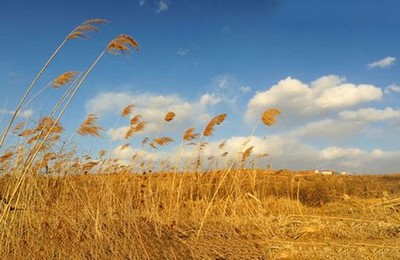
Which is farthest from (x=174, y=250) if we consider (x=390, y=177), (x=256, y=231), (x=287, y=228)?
(x=390, y=177)

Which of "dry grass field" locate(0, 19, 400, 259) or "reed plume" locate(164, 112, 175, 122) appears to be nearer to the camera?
"dry grass field" locate(0, 19, 400, 259)

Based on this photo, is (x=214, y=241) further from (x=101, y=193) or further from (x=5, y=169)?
(x=5, y=169)

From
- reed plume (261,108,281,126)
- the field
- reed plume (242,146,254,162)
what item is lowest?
the field

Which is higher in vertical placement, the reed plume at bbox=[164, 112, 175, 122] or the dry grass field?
the reed plume at bbox=[164, 112, 175, 122]

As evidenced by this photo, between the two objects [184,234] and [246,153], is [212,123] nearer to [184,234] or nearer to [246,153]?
[246,153]

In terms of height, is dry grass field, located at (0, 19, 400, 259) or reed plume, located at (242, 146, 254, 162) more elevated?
reed plume, located at (242, 146, 254, 162)

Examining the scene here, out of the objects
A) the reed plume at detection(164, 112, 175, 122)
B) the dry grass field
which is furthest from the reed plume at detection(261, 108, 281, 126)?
the reed plume at detection(164, 112, 175, 122)

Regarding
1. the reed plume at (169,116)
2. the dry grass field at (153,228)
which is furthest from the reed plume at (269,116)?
the reed plume at (169,116)

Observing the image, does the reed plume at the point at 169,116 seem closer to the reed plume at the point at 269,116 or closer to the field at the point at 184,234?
the field at the point at 184,234

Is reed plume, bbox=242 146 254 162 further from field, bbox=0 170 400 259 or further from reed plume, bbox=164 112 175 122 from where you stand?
reed plume, bbox=164 112 175 122

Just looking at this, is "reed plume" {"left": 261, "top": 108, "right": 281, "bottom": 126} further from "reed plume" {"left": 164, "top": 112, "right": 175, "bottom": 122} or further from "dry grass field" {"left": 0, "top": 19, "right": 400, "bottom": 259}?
"reed plume" {"left": 164, "top": 112, "right": 175, "bottom": 122}

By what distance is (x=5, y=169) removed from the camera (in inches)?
278

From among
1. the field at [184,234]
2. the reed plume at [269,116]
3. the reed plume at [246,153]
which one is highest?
the reed plume at [269,116]

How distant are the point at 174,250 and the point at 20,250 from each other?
1.68m
